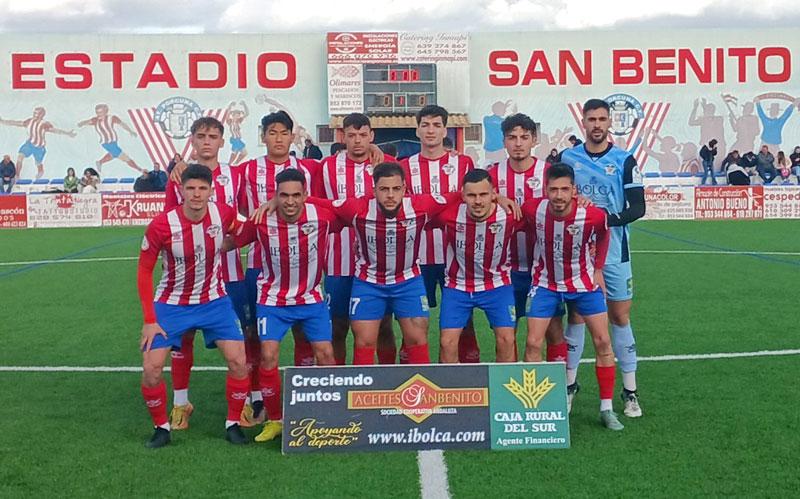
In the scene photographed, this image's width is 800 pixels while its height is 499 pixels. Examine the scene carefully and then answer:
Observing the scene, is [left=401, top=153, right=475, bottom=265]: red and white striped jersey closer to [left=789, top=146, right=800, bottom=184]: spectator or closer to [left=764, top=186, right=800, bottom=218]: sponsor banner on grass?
[left=764, top=186, right=800, bottom=218]: sponsor banner on grass

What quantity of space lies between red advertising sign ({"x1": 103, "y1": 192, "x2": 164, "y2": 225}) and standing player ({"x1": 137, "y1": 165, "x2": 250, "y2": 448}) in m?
18.5

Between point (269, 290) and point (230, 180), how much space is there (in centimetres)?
91

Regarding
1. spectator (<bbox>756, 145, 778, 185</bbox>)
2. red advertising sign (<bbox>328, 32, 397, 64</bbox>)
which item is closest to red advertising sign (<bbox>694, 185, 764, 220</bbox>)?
spectator (<bbox>756, 145, 778, 185</bbox>)

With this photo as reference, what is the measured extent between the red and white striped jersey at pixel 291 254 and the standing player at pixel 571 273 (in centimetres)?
129

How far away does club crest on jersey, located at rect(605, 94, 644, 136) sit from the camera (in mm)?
31234

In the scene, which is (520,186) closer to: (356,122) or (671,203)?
(356,122)

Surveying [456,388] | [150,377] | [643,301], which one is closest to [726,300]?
[643,301]

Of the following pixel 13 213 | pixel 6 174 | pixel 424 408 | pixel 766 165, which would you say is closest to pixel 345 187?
pixel 424 408

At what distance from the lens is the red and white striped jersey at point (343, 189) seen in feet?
20.7

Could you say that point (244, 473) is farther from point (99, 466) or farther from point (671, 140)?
point (671, 140)

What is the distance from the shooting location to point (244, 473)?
192 inches

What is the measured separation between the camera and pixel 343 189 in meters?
6.30

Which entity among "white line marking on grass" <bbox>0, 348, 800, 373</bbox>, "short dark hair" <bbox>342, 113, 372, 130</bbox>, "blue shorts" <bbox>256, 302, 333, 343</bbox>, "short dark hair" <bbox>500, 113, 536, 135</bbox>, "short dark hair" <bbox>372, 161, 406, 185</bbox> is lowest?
"white line marking on grass" <bbox>0, 348, 800, 373</bbox>

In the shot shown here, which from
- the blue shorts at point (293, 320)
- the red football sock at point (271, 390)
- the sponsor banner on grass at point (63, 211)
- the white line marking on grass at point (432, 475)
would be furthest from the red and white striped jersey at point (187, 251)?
the sponsor banner on grass at point (63, 211)
